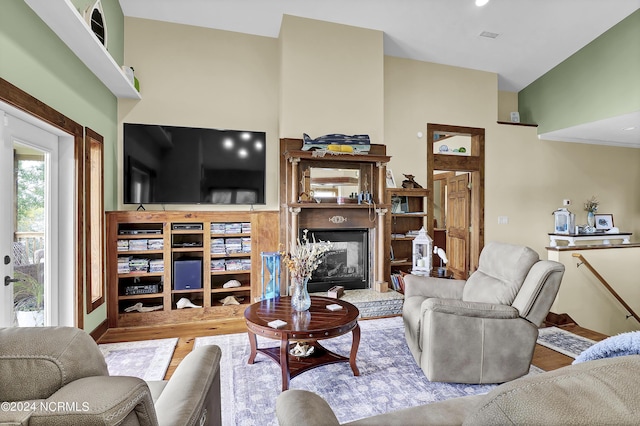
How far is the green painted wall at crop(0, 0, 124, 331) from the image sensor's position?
212 centimetres

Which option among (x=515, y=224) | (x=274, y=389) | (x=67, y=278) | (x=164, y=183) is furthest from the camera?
(x=515, y=224)

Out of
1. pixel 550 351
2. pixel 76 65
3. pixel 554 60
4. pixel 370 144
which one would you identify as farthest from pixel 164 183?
pixel 554 60

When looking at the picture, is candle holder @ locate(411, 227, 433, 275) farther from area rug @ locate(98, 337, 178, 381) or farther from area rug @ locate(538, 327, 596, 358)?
area rug @ locate(98, 337, 178, 381)

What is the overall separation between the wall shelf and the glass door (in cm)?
78

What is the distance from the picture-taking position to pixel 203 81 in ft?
14.0

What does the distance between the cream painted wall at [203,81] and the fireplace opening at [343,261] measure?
0.97m

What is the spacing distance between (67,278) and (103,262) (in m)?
0.68

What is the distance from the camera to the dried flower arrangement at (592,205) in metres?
6.15

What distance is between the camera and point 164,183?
3973mm

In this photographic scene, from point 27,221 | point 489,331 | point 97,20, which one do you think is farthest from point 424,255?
point 97,20

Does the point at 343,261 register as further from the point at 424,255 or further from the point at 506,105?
the point at 506,105

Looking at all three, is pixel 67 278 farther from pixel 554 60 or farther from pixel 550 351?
pixel 554 60

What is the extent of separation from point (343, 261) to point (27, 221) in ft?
10.8

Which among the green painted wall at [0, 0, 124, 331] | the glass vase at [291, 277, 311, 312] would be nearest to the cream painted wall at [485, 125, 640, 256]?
the glass vase at [291, 277, 311, 312]
